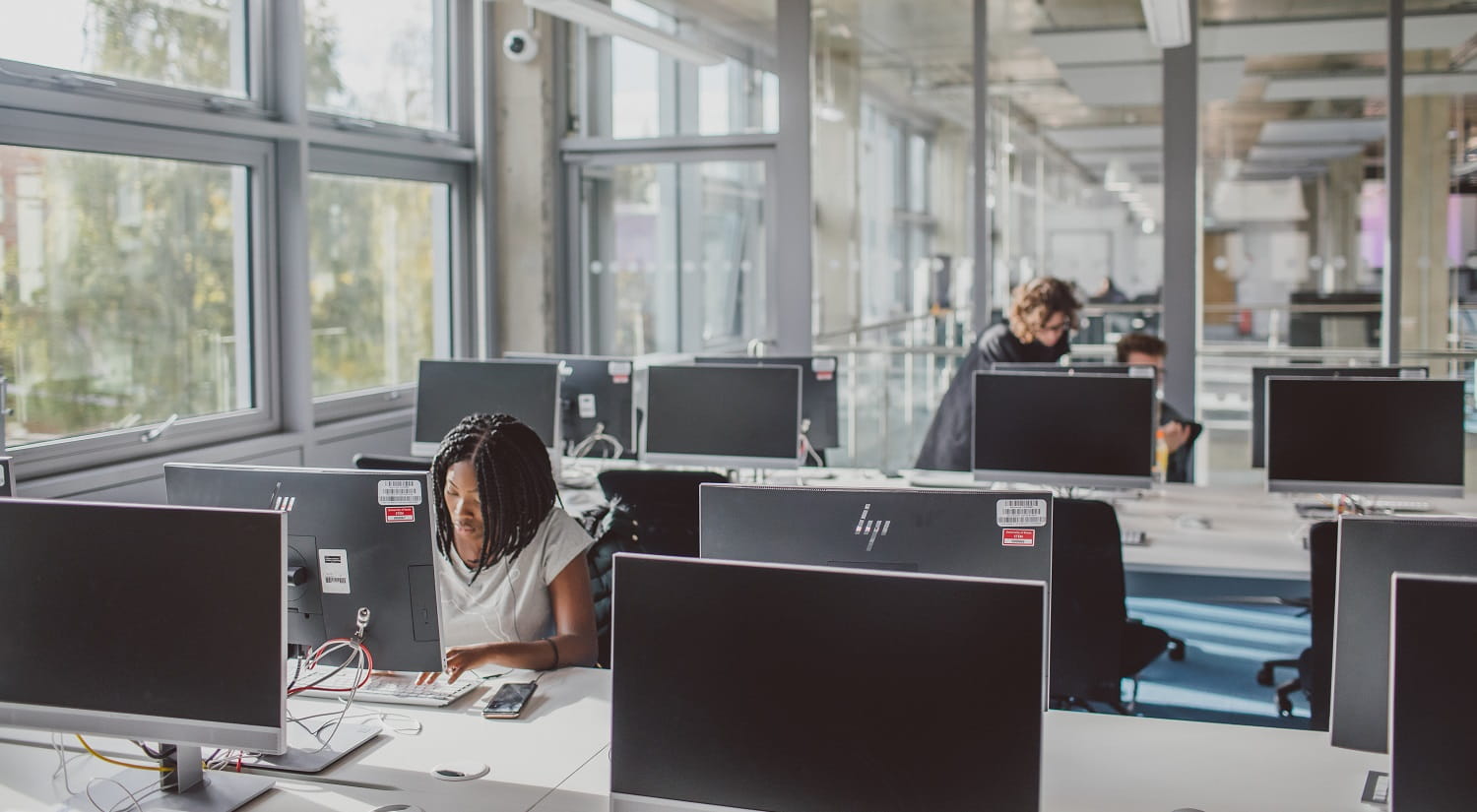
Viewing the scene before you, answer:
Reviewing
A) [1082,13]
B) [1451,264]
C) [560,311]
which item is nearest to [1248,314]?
[1451,264]

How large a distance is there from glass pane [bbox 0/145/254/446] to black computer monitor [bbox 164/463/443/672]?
221 cm

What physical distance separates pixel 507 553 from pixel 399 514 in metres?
0.42

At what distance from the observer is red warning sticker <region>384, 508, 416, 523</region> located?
2129 millimetres

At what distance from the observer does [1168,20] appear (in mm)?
4688

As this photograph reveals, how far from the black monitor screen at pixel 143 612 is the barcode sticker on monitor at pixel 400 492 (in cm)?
42

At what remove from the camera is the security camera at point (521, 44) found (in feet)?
A: 20.9

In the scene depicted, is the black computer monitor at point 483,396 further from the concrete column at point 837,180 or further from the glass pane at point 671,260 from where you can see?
the concrete column at point 837,180

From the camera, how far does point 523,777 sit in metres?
1.93

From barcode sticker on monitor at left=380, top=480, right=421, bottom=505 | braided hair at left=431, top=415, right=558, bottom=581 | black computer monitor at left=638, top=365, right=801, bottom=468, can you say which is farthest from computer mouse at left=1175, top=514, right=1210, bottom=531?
barcode sticker on monitor at left=380, top=480, right=421, bottom=505

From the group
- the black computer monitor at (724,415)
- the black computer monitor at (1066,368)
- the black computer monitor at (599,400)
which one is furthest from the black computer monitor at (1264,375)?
the black computer monitor at (599,400)

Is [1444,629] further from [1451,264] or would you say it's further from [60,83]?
[1451,264]

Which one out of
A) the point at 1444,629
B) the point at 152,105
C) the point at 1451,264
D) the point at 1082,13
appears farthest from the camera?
the point at 1082,13

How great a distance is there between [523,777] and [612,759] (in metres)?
0.45

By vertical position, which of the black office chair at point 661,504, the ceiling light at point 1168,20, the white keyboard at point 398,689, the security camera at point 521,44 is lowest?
the white keyboard at point 398,689
